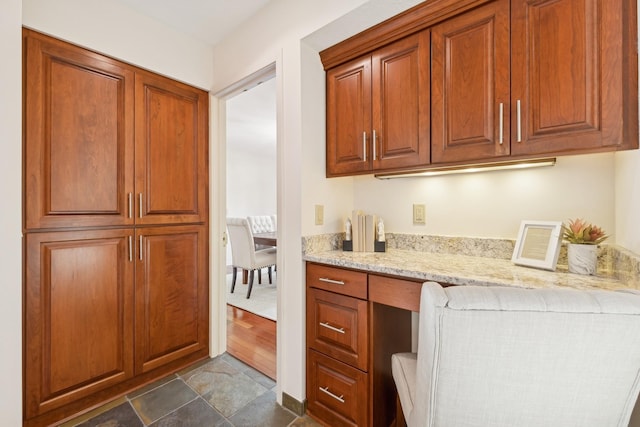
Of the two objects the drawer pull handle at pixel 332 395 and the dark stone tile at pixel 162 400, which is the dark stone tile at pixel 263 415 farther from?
the dark stone tile at pixel 162 400

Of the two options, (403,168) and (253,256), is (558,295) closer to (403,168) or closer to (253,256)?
(403,168)

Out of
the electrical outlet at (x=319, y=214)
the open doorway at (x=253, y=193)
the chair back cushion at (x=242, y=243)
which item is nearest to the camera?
the electrical outlet at (x=319, y=214)

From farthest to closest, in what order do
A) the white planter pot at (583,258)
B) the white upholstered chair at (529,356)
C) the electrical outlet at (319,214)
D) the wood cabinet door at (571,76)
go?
Result: the electrical outlet at (319,214), the white planter pot at (583,258), the wood cabinet door at (571,76), the white upholstered chair at (529,356)

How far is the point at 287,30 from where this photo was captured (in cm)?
170

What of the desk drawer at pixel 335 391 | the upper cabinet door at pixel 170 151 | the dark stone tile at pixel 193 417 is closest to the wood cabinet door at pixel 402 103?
the desk drawer at pixel 335 391

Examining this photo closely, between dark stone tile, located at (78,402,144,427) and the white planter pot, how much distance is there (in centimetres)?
228

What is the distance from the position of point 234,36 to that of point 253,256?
2423 millimetres

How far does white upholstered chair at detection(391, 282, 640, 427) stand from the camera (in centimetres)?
61

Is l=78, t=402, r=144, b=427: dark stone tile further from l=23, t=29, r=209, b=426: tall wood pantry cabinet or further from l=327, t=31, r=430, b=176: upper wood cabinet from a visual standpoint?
l=327, t=31, r=430, b=176: upper wood cabinet

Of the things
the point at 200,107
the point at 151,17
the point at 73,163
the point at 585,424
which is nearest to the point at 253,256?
the point at 200,107

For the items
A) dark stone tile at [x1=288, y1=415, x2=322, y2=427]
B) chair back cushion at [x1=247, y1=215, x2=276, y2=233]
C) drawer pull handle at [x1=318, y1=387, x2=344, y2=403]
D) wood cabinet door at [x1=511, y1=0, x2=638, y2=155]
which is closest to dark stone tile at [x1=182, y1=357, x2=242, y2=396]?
dark stone tile at [x1=288, y1=415, x2=322, y2=427]

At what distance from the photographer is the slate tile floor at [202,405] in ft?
5.16

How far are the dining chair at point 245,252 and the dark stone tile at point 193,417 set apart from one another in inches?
78.1

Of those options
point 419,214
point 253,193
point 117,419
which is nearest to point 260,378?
point 117,419
